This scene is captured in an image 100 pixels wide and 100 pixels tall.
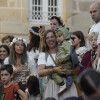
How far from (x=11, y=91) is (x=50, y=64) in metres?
0.98

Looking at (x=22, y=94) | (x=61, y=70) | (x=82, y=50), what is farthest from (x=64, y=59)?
(x=82, y=50)

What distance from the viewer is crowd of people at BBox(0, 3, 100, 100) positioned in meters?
4.87

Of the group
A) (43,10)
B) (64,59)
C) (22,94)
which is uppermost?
(43,10)

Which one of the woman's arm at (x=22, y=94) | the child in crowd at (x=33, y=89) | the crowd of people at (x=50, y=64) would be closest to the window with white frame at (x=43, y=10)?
the crowd of people at (x=50, y=64)

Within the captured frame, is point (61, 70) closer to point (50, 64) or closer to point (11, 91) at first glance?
point (50, 64)

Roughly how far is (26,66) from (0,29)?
390cm

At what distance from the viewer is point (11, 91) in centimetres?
571

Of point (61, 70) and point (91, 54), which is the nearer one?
point (61, 70)

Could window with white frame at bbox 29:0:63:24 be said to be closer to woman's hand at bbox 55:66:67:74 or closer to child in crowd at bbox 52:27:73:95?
child in crowd at bbox 52:27:73:95

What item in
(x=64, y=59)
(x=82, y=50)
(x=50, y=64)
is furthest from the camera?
(x=82, y=50)

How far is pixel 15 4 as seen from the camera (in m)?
10.4

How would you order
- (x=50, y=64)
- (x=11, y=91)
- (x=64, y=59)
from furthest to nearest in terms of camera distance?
1. (x=11, y=91)
2. (x=50, y=64)
3. (x=64, y=59)

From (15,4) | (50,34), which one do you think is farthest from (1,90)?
(15,4)

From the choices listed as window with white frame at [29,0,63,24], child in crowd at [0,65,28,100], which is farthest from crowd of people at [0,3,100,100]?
window with white frame at [29,0,63,24]
